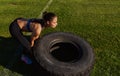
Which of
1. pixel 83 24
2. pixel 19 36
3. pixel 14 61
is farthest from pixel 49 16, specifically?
pixel 83 24

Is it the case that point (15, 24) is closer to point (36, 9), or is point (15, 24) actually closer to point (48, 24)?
point (48, 24)

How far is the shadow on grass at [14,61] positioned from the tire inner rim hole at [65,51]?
74 cm

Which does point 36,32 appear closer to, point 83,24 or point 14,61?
point 14,61

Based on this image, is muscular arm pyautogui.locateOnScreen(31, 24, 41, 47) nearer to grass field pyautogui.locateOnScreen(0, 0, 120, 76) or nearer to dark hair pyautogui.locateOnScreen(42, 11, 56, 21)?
dark hair pyautogui.locateOnScreen(42, 11, 56, 21)

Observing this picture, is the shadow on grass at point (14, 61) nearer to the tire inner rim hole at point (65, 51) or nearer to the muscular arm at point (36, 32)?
the muscular arm at point (36, 32)

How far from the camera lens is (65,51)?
327 inches

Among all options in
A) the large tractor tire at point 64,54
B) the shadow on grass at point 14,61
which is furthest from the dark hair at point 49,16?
the shadow on grass at point 14,61

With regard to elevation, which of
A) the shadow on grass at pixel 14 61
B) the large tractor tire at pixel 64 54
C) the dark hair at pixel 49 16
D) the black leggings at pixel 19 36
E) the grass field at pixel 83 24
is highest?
the dark hair at pixel 49 16

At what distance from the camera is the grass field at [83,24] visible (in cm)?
822

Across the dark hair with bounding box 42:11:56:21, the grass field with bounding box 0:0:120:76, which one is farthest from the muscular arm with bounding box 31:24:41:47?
the grass field with bounding box 0:0:120:76

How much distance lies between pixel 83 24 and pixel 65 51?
2904mm

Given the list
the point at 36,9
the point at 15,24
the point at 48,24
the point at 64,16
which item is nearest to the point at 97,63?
the point at 48,24

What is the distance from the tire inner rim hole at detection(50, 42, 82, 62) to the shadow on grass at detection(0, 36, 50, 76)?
0.74m

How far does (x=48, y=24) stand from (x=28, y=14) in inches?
166
